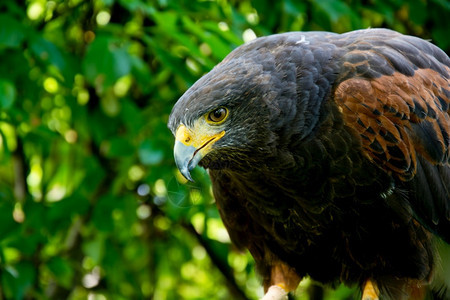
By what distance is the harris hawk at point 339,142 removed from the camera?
10.5ft

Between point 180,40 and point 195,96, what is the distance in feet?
2.69

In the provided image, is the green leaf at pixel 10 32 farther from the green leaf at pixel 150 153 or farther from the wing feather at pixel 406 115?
the wing feather at pixel 406 115

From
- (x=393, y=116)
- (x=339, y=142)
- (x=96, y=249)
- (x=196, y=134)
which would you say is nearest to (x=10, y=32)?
(x=196, y=134)

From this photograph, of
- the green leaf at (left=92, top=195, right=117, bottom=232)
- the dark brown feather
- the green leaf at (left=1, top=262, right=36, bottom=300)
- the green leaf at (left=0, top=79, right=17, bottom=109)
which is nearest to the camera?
the dark brown feather

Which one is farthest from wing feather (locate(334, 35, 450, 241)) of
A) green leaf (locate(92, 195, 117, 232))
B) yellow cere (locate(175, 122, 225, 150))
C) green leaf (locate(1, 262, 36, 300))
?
green leaf (locate(1, 262, 36, 300))

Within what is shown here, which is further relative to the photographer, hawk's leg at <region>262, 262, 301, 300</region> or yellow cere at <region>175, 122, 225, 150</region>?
hawk's leg at <region>262, 262, 301, 300</region>

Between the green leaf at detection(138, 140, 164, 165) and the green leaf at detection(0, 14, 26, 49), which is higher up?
the green leaf at detection(0, 14, 26, 49)

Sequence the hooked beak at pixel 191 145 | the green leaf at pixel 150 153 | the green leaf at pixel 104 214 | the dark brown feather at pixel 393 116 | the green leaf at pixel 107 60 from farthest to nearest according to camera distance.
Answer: the green leaf at pixel 104 214, the green leaf at pixel 150 153, the green leaf at pixel 107 60, the dark brown feather at pixel 393 116, the hooked beak at pixel 191 145

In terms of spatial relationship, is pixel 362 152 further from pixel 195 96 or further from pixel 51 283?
pixel 51 283

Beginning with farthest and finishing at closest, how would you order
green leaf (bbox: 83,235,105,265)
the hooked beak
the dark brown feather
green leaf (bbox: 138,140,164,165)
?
green leaf (bbox: 83,235,105,265), green leaf (bbox: 138,140,164,165), the dark brown feather, the hooked beak

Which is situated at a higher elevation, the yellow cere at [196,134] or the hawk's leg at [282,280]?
the yellow cere at [196,134]

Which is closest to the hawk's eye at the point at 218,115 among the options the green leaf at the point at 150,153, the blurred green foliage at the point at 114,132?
the blurred green foliage at the point at 114,132

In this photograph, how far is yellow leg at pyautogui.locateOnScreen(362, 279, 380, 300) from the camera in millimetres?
3803

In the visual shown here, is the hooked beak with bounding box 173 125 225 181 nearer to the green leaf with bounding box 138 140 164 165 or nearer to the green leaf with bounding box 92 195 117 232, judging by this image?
the green leaf with bounding box 138 140 164 165
